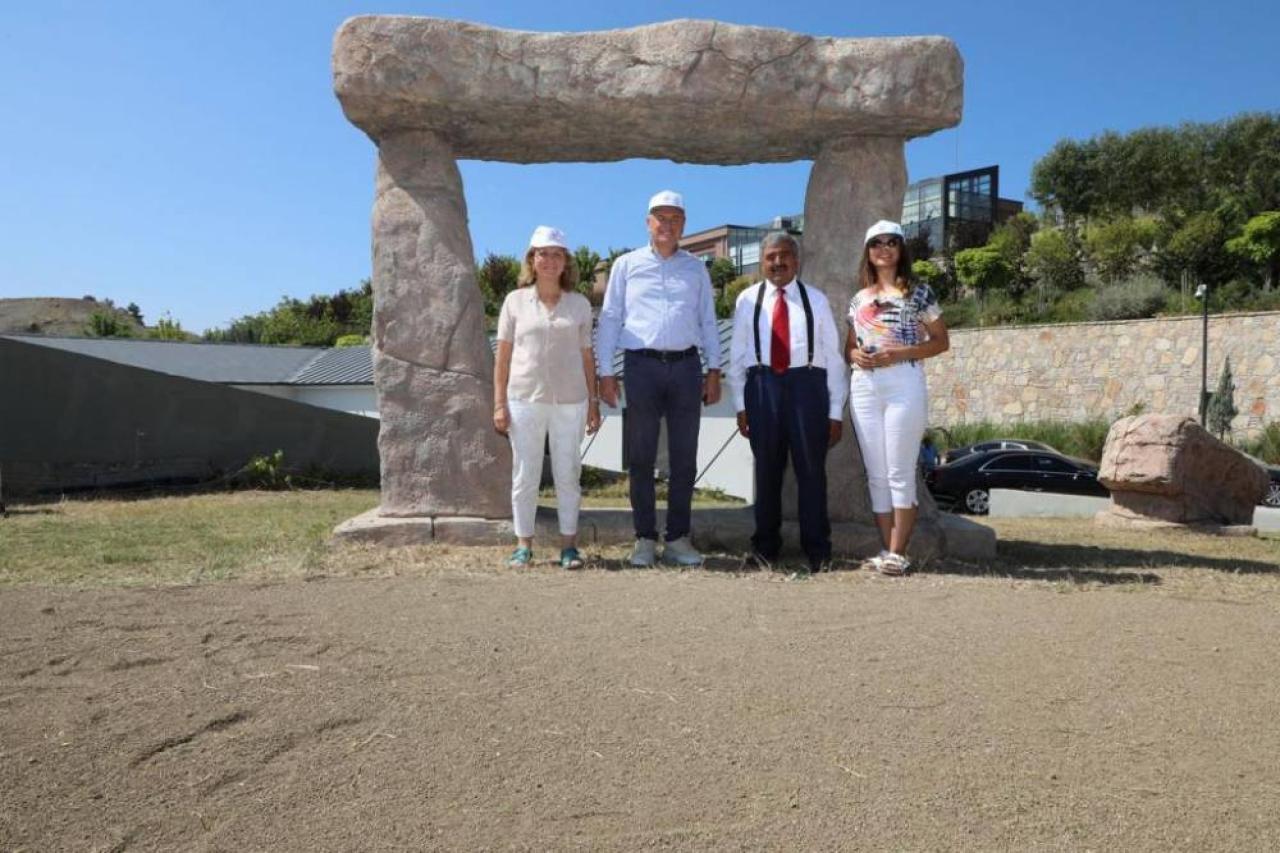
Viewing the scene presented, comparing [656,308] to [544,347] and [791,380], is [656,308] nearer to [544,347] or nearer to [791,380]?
[544,347]

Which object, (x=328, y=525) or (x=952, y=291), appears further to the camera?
(x=952, y=291)

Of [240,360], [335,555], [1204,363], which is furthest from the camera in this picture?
[240,360]

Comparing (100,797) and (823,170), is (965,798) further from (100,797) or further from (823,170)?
(823,170)

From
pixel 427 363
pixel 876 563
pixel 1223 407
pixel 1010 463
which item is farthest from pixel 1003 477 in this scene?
pixel 427 363

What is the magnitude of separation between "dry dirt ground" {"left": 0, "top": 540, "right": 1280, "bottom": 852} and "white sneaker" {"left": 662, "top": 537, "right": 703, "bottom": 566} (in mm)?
950

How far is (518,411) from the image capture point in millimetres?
4863

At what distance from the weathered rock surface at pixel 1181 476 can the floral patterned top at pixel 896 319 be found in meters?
4.60

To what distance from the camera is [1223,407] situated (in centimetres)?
1914

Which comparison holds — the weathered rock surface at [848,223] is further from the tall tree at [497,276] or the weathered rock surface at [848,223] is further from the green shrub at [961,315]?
the tall tree at [497,276]

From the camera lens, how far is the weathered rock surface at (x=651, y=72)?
530 centimetres

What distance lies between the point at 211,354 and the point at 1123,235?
24897mm

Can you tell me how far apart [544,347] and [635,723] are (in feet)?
8.27

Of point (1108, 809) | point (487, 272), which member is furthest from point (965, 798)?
point (487, 272)

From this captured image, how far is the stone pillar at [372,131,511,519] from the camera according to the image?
5641mm
